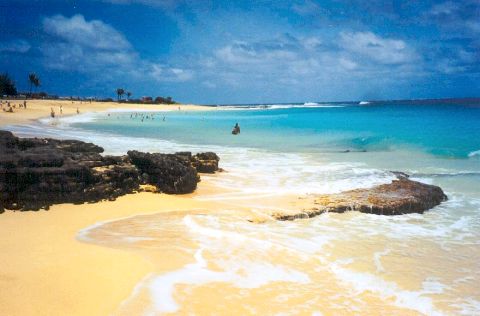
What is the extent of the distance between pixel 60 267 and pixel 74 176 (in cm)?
351

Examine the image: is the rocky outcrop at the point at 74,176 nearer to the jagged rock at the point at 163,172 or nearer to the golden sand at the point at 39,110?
the jagged rock at the point at 163,172

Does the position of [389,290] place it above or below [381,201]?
below

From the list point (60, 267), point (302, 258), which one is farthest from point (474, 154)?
point (60, 267)

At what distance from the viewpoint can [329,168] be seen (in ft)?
53.3

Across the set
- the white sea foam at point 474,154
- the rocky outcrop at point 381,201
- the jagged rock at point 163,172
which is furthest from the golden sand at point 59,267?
the white sea foam at point 474,154

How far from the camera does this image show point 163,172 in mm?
10219

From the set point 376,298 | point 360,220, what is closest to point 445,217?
point 360,220

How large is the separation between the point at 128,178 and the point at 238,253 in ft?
13.0

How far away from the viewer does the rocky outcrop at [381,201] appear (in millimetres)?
9258

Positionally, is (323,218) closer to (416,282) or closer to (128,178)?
(416,282)

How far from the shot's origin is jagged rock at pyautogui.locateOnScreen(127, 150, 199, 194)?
1018cm

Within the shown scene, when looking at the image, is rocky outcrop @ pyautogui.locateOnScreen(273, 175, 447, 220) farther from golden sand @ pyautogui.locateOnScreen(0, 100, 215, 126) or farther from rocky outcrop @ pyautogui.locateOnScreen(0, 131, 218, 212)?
golden sand @ pyautogui.locateOnScreen(0, 100, 215, 126)

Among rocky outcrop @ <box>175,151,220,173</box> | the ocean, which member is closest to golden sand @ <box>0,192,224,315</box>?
the ocean

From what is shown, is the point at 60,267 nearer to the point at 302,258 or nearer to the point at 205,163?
the point at 302,258
